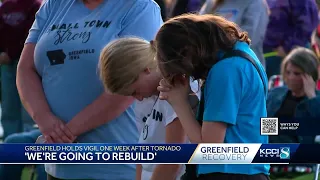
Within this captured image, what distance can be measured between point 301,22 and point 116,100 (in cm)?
332

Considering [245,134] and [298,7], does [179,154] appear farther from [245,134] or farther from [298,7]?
[298,7]

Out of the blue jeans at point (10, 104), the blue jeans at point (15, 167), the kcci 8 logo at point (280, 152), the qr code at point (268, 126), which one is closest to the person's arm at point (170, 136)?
the qr code at point (268, 126)

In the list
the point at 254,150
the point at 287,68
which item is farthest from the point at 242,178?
the point at 287,68

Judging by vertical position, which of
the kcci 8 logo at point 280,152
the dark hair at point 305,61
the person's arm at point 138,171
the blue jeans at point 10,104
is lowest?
the blue jeans at point 10,104

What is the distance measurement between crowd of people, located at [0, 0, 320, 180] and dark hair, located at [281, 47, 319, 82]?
88 centimetres

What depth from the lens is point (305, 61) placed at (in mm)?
6027

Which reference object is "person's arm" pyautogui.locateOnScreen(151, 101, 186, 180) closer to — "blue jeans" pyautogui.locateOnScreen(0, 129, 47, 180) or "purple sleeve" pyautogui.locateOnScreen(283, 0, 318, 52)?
"blue jeans" pyautogui.locateOnScreen(0, 129, 47, 180)

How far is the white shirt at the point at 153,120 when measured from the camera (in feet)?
10.2

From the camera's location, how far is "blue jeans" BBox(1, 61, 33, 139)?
20.9 feet

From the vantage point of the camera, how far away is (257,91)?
2748 mm

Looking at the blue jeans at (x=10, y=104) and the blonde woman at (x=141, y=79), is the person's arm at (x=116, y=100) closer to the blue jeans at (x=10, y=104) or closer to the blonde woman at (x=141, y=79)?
the blonde woman at (x=141, y=79)

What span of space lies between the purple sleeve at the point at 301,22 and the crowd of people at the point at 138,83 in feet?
4.78

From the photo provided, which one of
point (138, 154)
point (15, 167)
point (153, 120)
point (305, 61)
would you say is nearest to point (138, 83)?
point (153, 120)

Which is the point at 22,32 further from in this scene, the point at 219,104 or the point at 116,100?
the point at 219,104
